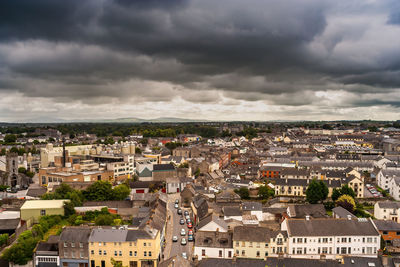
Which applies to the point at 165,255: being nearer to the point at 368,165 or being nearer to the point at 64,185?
the point at 64,185

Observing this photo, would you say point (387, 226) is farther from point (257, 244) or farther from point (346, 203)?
point (257, 244)

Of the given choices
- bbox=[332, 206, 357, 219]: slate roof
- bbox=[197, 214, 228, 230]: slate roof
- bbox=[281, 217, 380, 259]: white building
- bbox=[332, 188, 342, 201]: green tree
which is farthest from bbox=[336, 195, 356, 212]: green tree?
bbox=[197, 214, 228, 230]: slate roof

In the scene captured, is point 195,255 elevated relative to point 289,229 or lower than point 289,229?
lower

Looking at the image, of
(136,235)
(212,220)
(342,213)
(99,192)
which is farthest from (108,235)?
(342,213)

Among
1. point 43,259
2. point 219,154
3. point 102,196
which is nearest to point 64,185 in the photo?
point 102,196

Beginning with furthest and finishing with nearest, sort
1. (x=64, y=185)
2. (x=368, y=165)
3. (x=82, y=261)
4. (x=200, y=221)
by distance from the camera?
(x=368, y=165) < (x=64, y=185) < (x=200, y=221) < (x=82, y=261)

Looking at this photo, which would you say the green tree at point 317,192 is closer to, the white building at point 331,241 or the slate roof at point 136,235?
the white building at point 331,241

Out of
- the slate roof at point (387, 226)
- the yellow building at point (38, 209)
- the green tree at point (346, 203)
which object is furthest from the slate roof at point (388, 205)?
the yellow building at point (38, 209)
